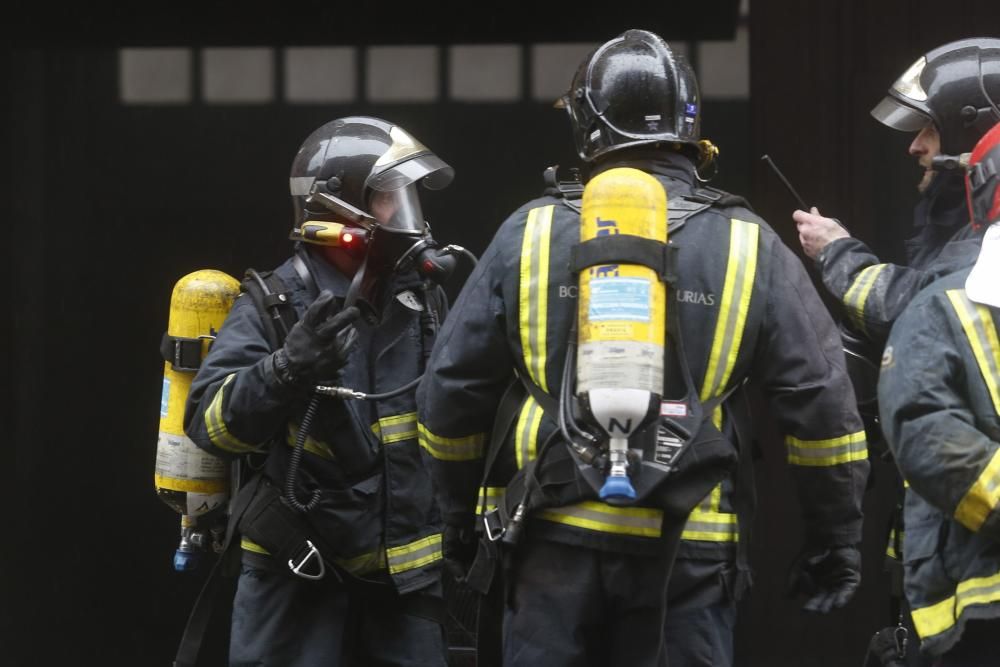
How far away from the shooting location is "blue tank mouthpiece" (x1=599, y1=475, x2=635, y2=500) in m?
3.24


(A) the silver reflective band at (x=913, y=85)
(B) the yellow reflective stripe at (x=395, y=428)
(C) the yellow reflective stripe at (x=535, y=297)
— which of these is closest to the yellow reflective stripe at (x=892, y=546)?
(A) the silver reflective band at (x=913, y=85)

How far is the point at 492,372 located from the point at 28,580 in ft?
11.5

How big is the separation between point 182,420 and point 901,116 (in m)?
2.18

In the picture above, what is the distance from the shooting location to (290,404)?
4125 mm

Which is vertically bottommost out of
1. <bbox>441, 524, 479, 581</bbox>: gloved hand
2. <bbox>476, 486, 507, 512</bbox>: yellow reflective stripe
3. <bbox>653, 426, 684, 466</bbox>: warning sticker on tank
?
<bbox>441, 524, 479, 581</bbox>: gloved hand

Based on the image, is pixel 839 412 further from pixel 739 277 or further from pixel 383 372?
pixel 383 372

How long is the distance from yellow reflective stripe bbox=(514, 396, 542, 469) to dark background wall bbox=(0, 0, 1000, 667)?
2953mm

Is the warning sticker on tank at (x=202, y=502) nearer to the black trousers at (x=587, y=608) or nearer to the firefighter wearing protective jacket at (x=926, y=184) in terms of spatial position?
the black trousers at (x=587, y=608)

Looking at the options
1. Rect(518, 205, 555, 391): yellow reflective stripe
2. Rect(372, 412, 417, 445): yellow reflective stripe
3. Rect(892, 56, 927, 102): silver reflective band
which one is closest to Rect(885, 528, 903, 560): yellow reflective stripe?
Rect(892, 56, 927, 102): silver reflective band

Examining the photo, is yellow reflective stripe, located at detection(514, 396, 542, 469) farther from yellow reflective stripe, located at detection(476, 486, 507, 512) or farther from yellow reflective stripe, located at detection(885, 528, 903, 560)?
yellow reflective stripe, located at detection(885, 528, 903, 560)

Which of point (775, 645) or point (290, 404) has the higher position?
point (290, 404)

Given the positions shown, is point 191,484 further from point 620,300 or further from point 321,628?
point 620,300

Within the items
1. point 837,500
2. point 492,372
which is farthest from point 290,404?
point 837,500

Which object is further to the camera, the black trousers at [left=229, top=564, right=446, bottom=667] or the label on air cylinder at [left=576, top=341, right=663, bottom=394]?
the black trousers at [left=229, top=564, right=446, bottom=667]
